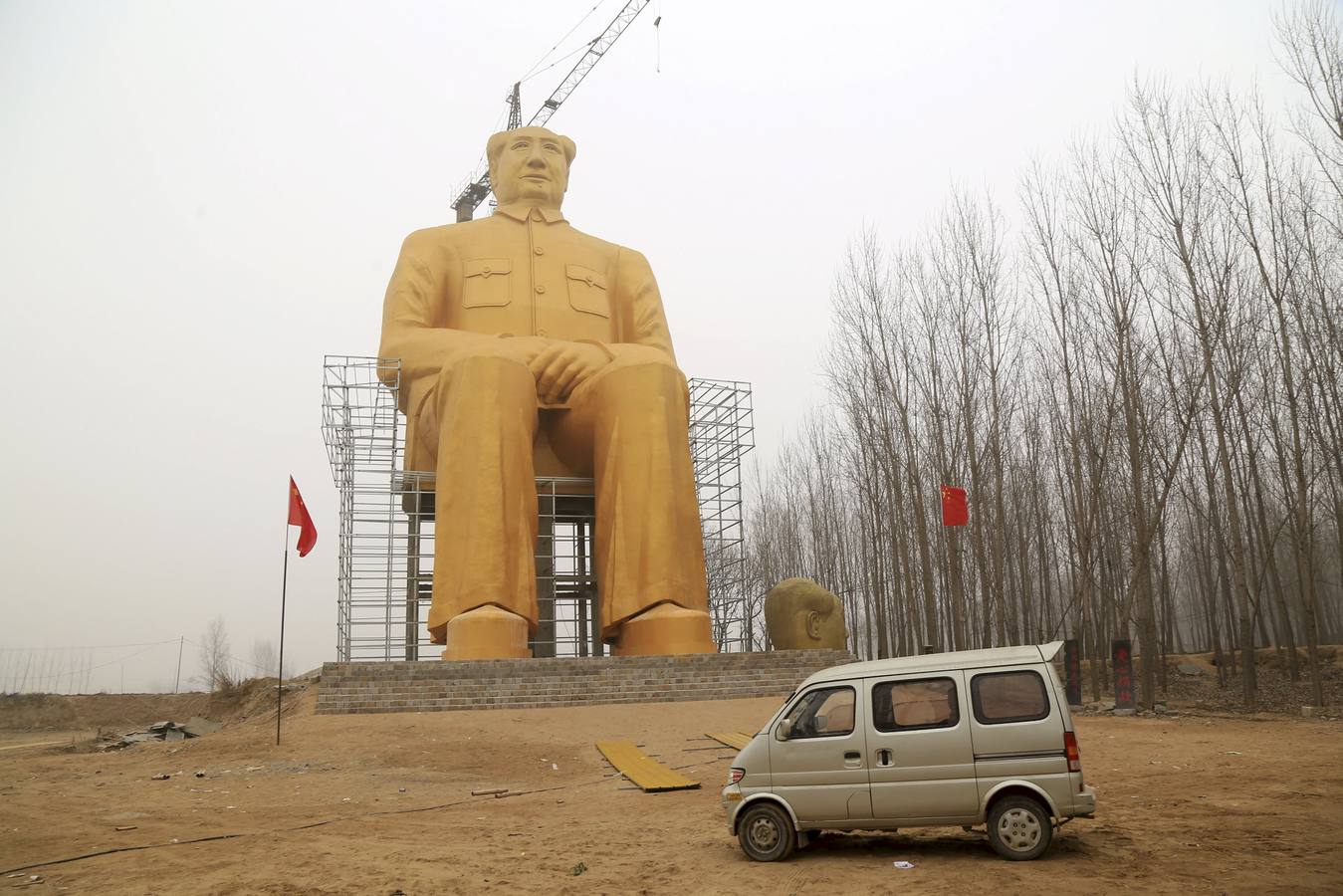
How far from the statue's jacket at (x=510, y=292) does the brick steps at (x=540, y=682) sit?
178 inches

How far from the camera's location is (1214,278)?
1531 cm

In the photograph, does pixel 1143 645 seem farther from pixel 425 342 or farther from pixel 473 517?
pixel 425 342

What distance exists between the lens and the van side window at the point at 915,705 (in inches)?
237

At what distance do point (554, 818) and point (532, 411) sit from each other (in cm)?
785

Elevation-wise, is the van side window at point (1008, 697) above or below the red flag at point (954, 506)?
below

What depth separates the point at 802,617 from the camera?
679 inches

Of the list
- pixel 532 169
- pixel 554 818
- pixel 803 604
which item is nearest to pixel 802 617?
pixel 803 604

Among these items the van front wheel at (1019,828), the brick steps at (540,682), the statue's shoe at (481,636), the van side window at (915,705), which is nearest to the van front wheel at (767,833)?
the van side window at (915,705)

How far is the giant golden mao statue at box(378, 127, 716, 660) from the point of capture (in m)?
14.0

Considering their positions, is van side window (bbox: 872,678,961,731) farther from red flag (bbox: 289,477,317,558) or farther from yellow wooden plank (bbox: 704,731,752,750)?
red flag (bbox: 289,477,317,558)

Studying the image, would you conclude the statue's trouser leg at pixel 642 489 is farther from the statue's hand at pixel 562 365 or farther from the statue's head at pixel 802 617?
the statue's head at pixel 802 617

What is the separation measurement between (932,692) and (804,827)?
1.14 meters

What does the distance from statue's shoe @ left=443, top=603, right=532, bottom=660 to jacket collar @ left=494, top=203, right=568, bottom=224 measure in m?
7.32

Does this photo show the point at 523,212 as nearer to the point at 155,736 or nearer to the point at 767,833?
the point at 155,736
